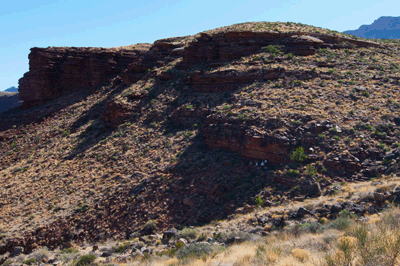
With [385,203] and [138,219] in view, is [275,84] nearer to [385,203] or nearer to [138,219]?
[385,203]

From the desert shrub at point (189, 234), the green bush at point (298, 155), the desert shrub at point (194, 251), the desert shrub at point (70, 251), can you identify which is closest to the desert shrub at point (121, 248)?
the desert shrub at point (189, 234)

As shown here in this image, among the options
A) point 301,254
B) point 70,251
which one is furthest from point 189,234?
point 70,251

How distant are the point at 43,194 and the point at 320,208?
19315mm

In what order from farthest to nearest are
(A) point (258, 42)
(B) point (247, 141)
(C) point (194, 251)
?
(A) point (258, 42) → (B) point (247, 141) → (C) point (194, 251)

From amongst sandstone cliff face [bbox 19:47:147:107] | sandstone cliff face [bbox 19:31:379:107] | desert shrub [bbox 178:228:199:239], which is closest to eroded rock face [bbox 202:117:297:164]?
sandstone cliff face [bbox 19:31:379:107]

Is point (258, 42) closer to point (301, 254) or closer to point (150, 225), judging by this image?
point (150, 225)

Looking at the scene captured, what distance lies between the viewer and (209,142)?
66.0 feet

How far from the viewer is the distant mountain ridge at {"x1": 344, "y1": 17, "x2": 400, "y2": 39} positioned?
160 metres

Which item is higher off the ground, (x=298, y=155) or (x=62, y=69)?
(x=62, y=69)

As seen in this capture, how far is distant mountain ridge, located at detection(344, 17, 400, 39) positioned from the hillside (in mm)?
166910

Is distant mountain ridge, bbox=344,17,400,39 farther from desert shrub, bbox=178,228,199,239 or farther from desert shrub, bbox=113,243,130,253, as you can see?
desert shrub, bbox=113,243,130,253

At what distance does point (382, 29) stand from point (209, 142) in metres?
200

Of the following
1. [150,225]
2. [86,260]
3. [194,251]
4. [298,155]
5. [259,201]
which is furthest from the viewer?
[298,155]

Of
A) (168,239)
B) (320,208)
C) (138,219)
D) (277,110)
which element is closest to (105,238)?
(138,219)
